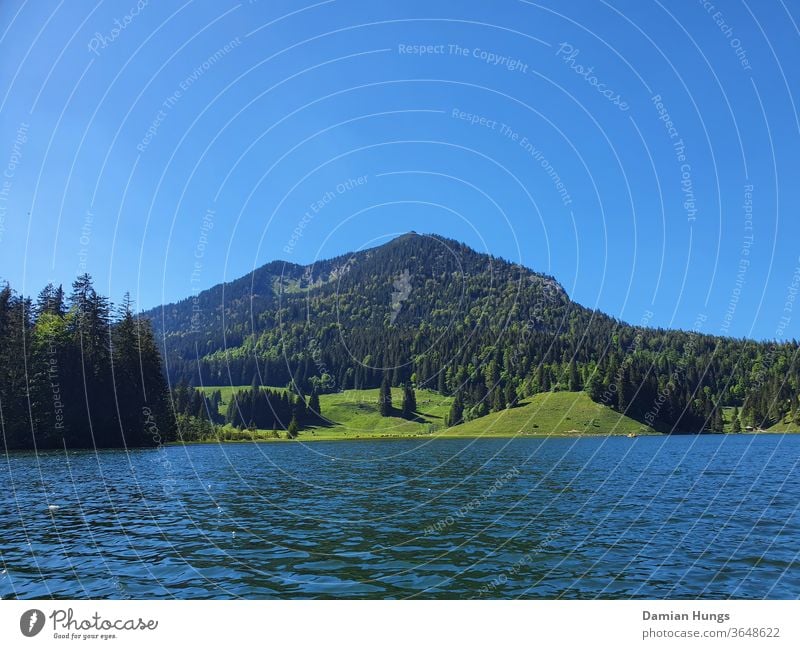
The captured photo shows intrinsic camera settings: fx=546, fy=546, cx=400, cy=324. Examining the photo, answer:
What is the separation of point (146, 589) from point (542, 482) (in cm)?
4053

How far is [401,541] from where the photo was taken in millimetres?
24234

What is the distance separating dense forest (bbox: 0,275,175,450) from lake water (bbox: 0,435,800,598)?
6352 cm

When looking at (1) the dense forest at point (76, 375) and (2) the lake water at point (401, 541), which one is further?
(1) the dense forest at point (76, 375)

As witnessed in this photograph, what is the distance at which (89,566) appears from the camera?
20469mm

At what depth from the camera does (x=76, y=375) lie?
111 metres

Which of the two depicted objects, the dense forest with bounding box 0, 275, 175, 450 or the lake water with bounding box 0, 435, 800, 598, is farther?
the dense forest with bounding box 0, 275, 175, 450

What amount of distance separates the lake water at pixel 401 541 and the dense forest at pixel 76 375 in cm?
6352

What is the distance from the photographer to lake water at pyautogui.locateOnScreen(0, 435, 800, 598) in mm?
17891

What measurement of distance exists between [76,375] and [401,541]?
10871 centimetres

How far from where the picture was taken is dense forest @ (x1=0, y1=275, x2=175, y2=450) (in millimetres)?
98250

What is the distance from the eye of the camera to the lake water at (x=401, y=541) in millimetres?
17891

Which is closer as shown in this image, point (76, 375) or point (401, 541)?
point (401, 541)

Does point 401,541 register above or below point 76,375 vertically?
below

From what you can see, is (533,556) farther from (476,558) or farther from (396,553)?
(396,553)
